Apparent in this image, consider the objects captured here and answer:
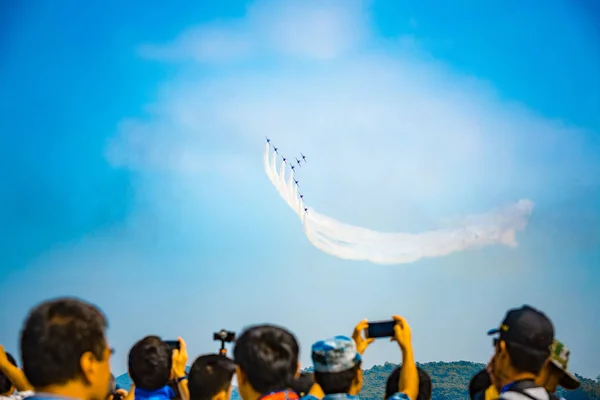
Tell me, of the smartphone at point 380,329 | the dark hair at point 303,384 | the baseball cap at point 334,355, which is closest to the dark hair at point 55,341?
the baseball cap at point 334,355

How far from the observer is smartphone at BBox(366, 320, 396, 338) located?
7.02 metres

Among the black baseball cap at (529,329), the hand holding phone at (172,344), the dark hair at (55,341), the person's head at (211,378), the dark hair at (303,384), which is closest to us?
the dark hair at (55,341)

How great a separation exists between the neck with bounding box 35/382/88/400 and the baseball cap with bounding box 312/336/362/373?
2.67m

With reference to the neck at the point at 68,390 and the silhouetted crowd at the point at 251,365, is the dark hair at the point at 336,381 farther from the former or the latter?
the neck at the point at 68,390

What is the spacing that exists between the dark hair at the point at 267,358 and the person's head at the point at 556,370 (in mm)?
3270

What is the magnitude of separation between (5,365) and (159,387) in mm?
1994

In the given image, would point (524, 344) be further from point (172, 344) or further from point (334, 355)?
point (172, 344)

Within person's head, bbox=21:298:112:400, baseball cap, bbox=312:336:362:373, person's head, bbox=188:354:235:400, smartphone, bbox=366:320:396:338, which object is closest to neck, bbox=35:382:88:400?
person's head, bbox=21:298:112:400

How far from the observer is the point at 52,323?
388 centimetres

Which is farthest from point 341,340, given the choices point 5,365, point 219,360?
point 5,365

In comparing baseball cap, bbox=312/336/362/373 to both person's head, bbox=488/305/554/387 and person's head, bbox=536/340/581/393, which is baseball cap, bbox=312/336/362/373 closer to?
person's head, bbox=488/305/554/387

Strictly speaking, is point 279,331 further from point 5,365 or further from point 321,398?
point 5,365

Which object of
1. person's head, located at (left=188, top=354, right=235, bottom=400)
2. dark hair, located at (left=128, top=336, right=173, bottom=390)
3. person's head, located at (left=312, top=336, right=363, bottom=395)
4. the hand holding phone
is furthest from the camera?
the hand holding phone

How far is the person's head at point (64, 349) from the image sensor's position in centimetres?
384
